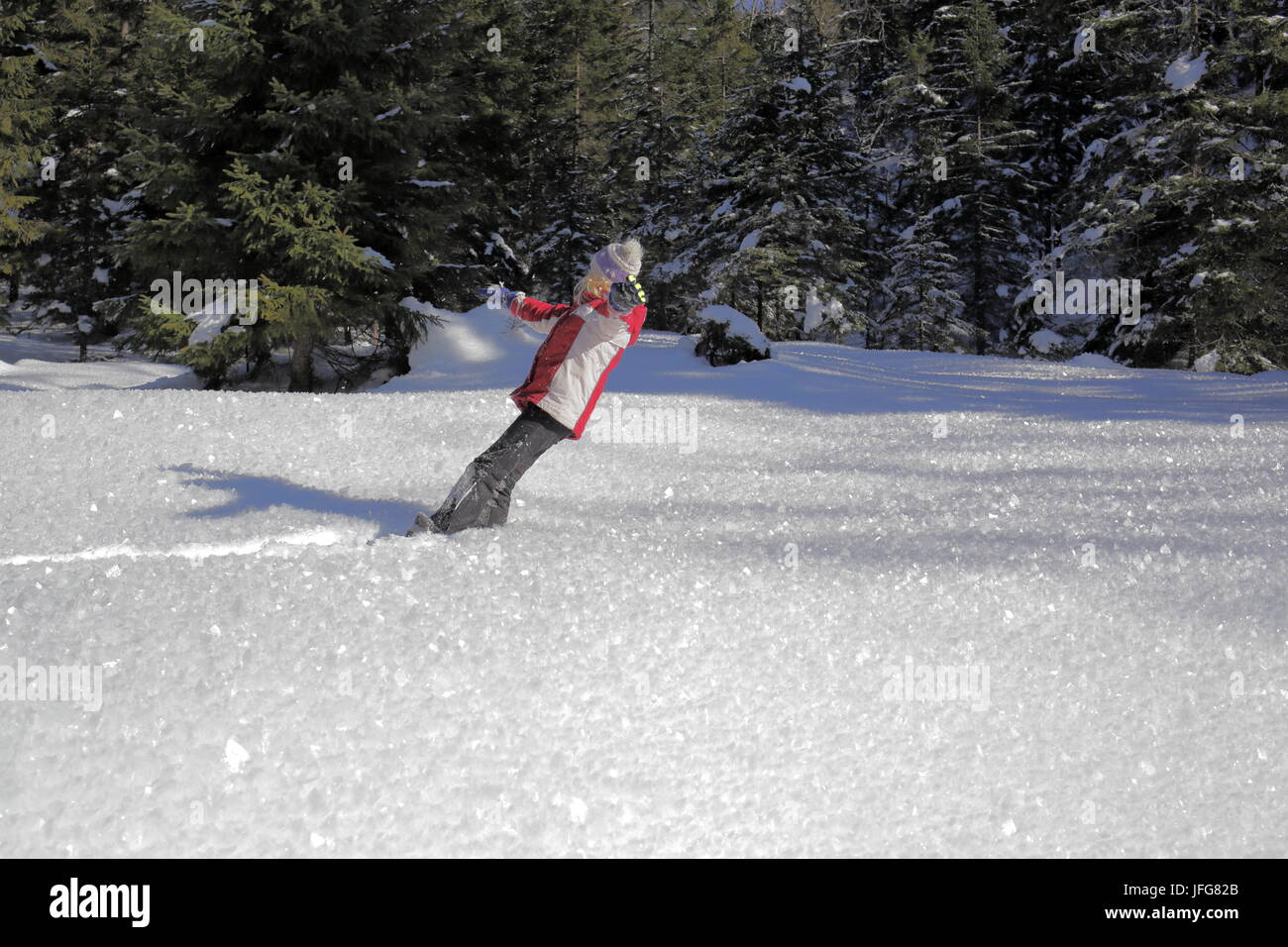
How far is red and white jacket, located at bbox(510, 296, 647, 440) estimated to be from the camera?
5371 mm

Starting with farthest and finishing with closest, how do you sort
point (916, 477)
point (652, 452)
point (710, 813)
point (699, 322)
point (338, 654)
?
point (699, 322), point (652, 452), point (916, 477), point (338, 654), point (710, 813)

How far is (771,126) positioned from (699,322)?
10125mm

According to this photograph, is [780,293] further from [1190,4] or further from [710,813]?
[710,813]

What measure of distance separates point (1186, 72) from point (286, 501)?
20456 mm

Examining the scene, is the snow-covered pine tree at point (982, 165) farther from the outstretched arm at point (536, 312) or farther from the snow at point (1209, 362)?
the outstretched arm at point (536, 312)

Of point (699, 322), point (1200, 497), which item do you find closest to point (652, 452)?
point (1200, 497)

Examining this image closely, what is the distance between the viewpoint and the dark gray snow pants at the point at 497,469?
18.2 ft

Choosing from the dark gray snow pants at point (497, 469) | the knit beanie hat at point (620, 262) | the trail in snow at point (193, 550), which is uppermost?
the knit beanie hat at point (620, 262)

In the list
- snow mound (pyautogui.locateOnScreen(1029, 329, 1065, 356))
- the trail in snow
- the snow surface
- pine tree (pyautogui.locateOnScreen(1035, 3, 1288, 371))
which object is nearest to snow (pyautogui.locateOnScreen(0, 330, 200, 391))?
the trail in snow

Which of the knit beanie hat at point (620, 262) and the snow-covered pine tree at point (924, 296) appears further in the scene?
the snow-covered pine tree at point (924, 296)

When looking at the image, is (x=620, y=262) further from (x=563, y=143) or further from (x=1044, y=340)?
(x=563, y=143)

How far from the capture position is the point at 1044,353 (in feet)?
82.8

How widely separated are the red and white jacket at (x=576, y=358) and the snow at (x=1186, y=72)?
62.2 feet

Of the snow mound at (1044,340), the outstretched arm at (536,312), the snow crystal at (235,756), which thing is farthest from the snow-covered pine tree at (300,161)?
the snow mound at (1044,340)
